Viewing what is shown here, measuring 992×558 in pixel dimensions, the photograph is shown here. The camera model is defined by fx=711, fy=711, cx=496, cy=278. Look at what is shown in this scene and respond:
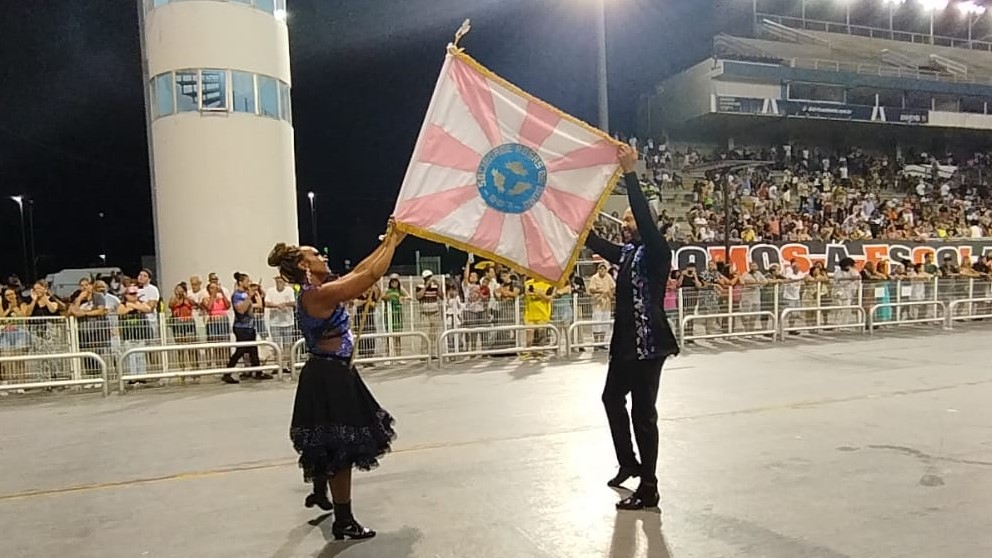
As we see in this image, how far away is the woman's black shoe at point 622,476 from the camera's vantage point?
461 centimetres

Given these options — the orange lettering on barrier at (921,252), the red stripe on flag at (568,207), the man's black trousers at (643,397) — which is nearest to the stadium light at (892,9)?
the orange lettering on barrier at (921,252)

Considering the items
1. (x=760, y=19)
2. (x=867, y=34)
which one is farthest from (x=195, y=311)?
(x=867, y=34)

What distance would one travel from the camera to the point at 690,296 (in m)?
12.3

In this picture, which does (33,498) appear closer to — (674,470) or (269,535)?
(269,535)

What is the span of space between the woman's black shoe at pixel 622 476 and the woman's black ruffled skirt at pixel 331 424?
157cm

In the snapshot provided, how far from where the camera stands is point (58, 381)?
926 cm

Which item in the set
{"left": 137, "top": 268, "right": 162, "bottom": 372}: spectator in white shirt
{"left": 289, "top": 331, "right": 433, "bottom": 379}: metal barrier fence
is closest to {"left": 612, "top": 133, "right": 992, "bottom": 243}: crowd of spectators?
{"left": 289, "top": 331, "right": 433, "bottom": 379}: metal barrier fence

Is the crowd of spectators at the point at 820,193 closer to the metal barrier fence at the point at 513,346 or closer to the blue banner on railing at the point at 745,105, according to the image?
the blue banner on railing at the point at 745,105

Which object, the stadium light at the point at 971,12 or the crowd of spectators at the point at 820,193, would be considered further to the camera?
the stadium light at the point at 971,12

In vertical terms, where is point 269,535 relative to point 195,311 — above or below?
below

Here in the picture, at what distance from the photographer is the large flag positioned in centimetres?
462

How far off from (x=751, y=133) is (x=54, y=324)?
27.8 m

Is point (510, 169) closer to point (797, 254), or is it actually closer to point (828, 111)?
point (797, 254)

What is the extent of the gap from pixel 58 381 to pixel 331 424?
23.4ft
